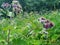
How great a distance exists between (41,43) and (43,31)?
78mm

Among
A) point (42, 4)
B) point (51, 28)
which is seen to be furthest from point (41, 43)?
point (42, 4)

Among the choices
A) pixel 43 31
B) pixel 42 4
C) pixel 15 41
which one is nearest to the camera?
pixel 15 41

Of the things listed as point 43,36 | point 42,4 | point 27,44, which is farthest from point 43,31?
point 42,4

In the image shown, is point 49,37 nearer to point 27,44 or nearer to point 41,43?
point 41,43

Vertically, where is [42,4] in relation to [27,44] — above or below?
below

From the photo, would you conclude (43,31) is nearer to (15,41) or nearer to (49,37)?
(49,37)

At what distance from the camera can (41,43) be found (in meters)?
1.89

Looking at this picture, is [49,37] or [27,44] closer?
[27,44]

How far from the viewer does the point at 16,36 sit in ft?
6.19

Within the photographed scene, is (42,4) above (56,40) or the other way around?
the other way around

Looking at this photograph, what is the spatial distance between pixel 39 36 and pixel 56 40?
120 mm

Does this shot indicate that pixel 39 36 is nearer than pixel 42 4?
Yes

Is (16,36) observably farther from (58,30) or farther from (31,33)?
(58,30)

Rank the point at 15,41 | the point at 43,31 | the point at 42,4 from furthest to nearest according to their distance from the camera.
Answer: the point at 42,4
the point at 43,31
the point at 15,41
